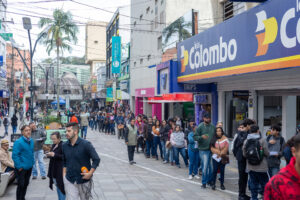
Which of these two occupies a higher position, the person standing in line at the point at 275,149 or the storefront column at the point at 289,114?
the storefront column at the point at 289,114

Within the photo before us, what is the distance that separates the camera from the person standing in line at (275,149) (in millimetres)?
7621

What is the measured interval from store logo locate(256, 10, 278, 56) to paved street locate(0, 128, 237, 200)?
12.6 ft

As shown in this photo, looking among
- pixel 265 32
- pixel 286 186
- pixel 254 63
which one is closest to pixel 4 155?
pixel 254 63

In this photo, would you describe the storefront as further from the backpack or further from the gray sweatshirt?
the backpack

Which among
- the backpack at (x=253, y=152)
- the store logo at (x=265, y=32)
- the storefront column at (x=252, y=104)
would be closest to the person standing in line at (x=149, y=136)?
the storefront column at (x=252, y=104)

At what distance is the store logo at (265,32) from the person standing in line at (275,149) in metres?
2.67

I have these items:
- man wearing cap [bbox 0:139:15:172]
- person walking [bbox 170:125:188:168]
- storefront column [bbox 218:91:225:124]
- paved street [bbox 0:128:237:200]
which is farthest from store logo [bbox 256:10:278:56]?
man wearing cap [bbox 0:139:15:172]

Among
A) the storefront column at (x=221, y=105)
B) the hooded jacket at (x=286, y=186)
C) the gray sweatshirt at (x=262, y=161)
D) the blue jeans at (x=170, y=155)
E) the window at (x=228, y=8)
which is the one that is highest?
the window at (x=228, y=8)

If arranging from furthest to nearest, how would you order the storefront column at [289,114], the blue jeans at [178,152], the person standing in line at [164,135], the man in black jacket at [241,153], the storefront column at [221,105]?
1. the storefront column at [221,105]
2. the person standing in line at [164,135]
3. the blue jeans at [178,152]
4. the storefront column at [289,114]
5. the man in black jacket at [241,153]

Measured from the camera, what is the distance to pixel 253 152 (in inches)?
266

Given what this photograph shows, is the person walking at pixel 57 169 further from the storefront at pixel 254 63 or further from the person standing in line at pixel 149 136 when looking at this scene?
the person standing in line at pixel 149 136

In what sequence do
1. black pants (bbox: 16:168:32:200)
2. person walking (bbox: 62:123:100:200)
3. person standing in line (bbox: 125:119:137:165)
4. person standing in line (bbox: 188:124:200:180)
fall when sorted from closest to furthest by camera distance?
1. person walking (bbox: 62:123:100:200)
2. black pants (bbox: 16:168:32:200)
3. person standing in line (bbox: 188:124:200:180)
4. person standing in line (bbox: 125:119:137:165)

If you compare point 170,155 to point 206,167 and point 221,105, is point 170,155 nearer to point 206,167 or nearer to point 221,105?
point 206,167

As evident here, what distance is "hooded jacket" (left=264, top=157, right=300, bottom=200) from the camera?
2.67 m
